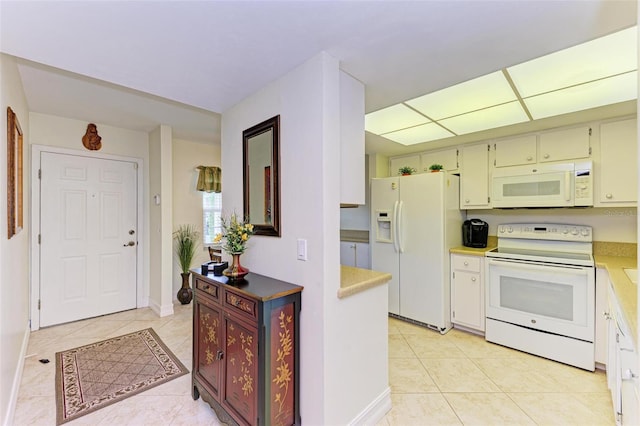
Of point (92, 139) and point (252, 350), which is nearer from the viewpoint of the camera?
point (252, 350)

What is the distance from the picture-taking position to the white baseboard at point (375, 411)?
1.77 metres

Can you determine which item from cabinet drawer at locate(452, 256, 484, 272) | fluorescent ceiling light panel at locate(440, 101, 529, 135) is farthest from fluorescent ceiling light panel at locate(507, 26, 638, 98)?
cabinet drawer at locate(452, 256, 484, 272)

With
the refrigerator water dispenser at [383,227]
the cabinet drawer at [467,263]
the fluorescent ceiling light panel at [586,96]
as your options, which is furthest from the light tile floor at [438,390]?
the fluorescent ceiling light panel at [586,96]

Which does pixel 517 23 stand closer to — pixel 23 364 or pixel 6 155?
pixel 6 155

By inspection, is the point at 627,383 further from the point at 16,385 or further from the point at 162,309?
the point at 162,309

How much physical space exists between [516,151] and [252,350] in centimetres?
337

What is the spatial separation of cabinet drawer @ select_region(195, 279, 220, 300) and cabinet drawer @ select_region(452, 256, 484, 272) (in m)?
2.61

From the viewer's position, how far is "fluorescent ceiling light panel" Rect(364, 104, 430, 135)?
260 cm

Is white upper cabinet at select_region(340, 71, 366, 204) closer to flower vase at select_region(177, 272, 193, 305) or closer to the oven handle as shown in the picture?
the oven handle

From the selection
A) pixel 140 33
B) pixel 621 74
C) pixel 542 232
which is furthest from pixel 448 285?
pixel 140 33

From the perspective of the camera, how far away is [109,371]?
236 cm

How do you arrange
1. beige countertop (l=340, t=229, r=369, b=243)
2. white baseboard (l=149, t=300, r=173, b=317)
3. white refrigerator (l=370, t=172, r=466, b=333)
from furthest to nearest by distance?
beige countertop (l=340, t=229, r=369, b=243)
white baseboard (l=149, t=300, r=173, b=317)
white refrigerator (l=370, t=172, r=466, b=333)

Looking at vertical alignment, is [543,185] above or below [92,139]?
below

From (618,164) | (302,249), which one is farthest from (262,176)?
(618,164)
